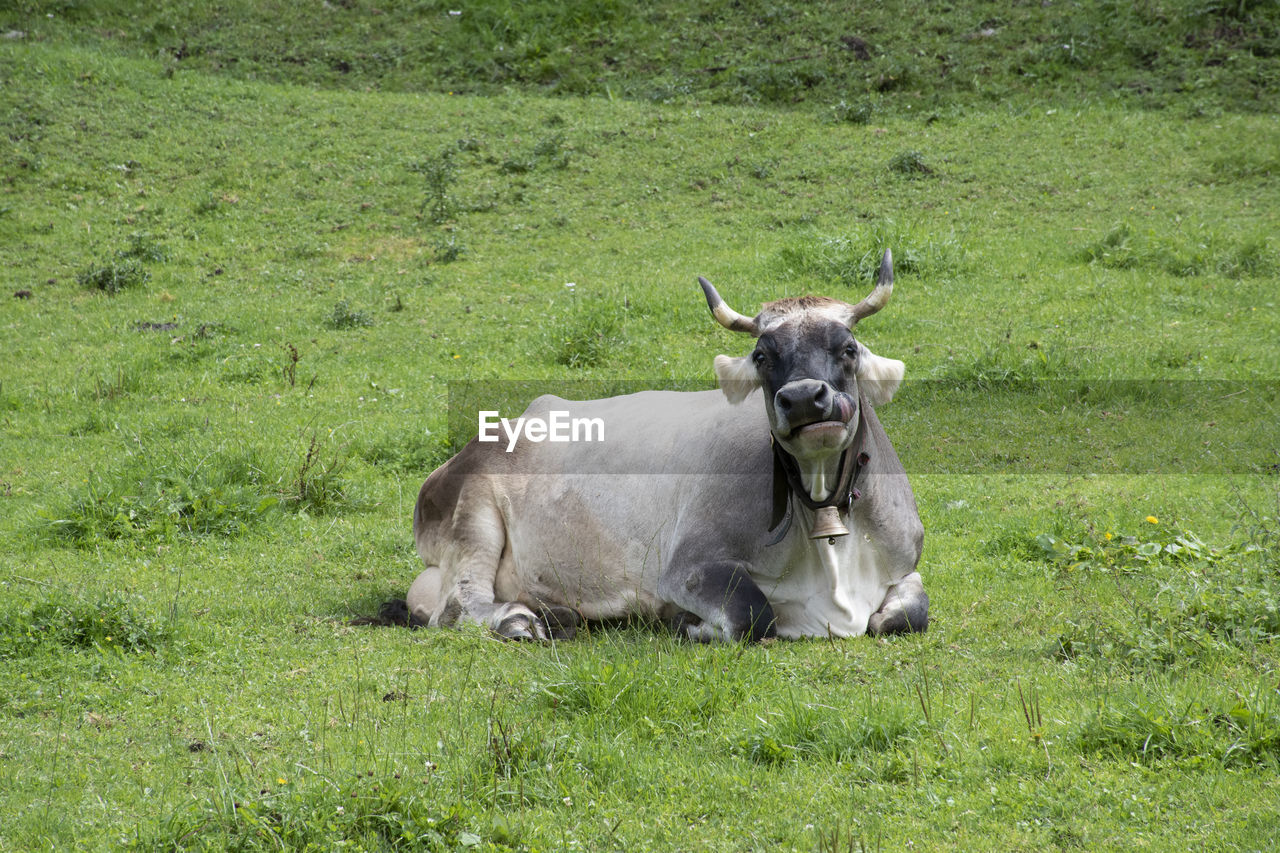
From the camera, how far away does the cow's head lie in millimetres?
5691

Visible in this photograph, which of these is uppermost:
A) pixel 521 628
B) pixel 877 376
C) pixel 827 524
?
pixel 877 376

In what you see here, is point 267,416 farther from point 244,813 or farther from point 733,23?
point 733,23

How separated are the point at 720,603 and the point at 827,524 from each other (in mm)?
685

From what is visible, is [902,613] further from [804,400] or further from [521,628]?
[521,628]

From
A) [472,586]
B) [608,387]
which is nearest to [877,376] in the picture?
[472,586]

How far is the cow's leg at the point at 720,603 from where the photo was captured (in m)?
6.15

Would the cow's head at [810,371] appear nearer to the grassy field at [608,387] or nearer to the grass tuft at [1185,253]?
the grassy field at [608,387]

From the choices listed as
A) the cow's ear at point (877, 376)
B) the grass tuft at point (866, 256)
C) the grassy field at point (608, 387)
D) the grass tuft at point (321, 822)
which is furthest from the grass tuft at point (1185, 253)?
the grass tuft at point (321, 822)

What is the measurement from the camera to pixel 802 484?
20.4 feet

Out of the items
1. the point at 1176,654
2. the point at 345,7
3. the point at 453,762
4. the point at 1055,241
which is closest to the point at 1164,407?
the point at 1055,241

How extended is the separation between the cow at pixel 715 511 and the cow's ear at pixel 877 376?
1cm

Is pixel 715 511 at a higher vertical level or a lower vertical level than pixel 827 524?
lower

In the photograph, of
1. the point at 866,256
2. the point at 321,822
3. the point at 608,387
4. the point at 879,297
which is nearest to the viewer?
the point at 321,822
